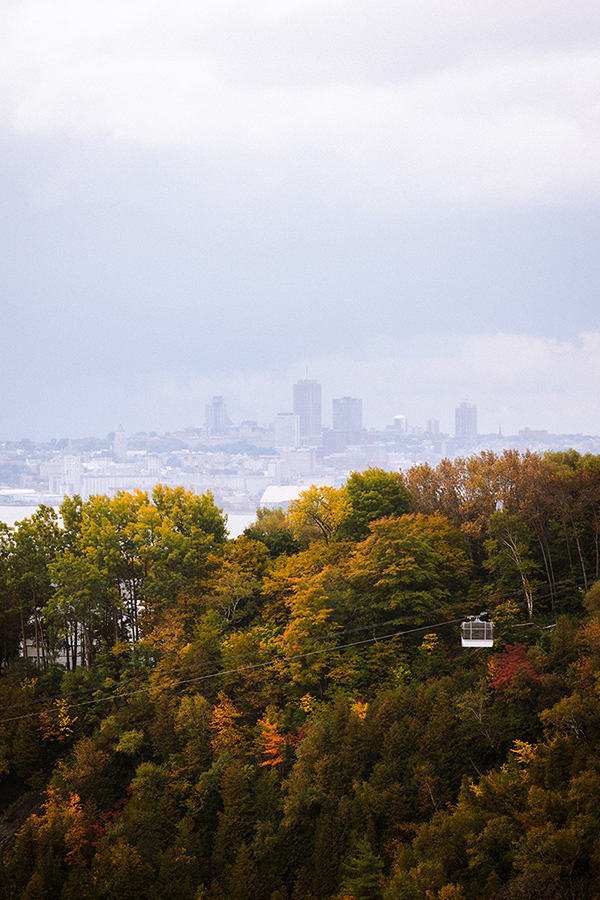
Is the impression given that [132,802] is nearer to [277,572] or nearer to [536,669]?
[277,572]

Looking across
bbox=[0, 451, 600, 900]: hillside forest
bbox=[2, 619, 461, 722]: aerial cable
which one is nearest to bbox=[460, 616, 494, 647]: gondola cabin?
bbox=[0, 451, 600, 900]: hillside forest

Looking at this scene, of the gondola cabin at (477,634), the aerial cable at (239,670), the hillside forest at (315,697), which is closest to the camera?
the hillside forest at (315,697)

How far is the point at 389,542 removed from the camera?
3134 centimetres

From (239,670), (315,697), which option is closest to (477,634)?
(315,697)

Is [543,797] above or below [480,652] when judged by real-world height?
below

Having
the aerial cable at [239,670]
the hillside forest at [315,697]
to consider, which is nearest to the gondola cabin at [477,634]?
the hillside forest at [315,697]

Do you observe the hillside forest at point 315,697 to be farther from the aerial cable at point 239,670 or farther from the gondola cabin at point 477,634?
the gondola cabin at point 477,634

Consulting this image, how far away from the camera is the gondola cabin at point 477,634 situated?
85.3 feet

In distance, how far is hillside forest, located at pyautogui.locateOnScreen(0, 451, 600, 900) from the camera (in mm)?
21312

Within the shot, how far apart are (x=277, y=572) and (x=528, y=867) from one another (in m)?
18.9

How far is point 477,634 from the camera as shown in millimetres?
26141

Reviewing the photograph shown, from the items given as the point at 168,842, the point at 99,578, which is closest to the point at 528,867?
the point at 168,842

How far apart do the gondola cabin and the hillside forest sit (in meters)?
0.90

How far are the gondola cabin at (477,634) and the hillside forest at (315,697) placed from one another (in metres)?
0.90
